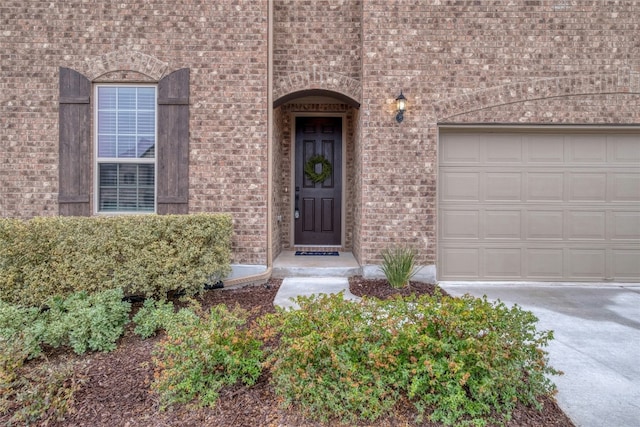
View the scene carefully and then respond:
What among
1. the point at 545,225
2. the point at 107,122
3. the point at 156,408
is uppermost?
the point at 107,122

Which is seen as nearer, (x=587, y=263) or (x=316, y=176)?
(x=587, y=263)

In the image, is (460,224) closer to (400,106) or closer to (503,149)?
(503,149)

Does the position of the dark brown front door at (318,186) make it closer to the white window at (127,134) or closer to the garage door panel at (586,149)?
Answer: the white window at (127,134)

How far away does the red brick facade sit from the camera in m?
4.82

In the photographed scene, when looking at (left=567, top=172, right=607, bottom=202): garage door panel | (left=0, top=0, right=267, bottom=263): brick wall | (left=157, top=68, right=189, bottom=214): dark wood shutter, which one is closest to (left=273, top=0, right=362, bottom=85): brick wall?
(left=0, top=0, right=267, bottom=263): brick wall

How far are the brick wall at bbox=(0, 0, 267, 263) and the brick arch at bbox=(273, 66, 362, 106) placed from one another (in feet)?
1.21

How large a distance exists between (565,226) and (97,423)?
19.2ft

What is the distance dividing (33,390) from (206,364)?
1089 millimetres

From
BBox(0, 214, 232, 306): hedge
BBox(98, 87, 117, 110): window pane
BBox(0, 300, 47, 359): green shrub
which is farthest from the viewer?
BBox(98, 87, 117, 110): window pane

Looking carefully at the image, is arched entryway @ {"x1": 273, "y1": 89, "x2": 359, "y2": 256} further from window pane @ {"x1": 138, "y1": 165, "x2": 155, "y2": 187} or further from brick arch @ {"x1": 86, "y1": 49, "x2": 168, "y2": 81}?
brick arch @ {"x1": 86, "y1": 49, "x2": 168, "y2": 81}

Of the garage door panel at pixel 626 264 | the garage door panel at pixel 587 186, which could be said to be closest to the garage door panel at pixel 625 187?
the garage door panel at pixel 587 186

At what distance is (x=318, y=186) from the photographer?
6.50 meters

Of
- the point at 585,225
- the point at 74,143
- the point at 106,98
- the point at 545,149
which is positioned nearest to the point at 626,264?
the point at 585,225

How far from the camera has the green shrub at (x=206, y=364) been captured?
2258mm
